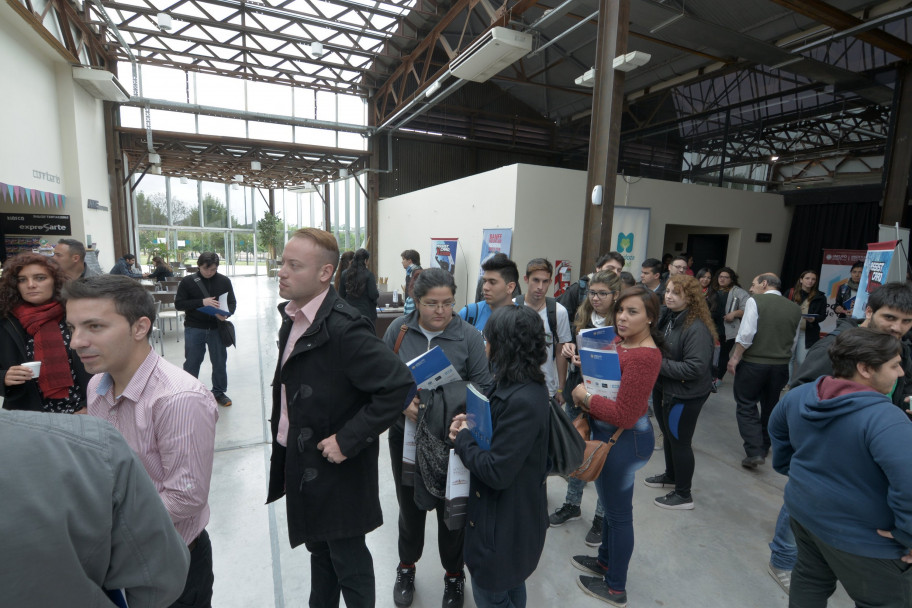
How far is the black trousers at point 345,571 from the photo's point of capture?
163 centimetres

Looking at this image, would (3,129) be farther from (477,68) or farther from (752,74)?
(752,74)

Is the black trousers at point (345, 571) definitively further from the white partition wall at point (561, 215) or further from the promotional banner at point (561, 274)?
the promotional banner at point (561, 274)

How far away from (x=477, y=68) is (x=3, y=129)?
7.03 m

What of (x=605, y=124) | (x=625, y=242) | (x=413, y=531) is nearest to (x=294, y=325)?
(x=413, y=531)

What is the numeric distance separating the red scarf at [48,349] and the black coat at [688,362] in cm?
317

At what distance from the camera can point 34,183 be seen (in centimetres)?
729

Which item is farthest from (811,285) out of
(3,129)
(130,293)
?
(3,129)

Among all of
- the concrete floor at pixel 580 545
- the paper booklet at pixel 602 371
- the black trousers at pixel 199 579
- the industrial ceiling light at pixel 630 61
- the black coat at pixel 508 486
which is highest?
the industrial ceiling light at pixel 630 61

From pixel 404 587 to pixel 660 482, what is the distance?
2155 mm

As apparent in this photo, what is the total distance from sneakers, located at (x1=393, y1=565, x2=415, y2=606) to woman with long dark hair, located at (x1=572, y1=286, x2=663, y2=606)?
89cm

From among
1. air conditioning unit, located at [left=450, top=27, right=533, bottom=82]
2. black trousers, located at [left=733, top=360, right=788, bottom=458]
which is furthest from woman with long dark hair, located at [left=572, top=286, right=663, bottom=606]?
air conditioning unit, located at [left=450, top=27, right=533, bottom=82]

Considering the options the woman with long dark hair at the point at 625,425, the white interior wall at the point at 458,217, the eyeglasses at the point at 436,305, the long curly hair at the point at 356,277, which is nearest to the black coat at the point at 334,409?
the eyeglasses at the point at 436,305

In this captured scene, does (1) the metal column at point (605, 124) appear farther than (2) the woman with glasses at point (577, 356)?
Yes

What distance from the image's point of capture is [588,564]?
2.34 metres
